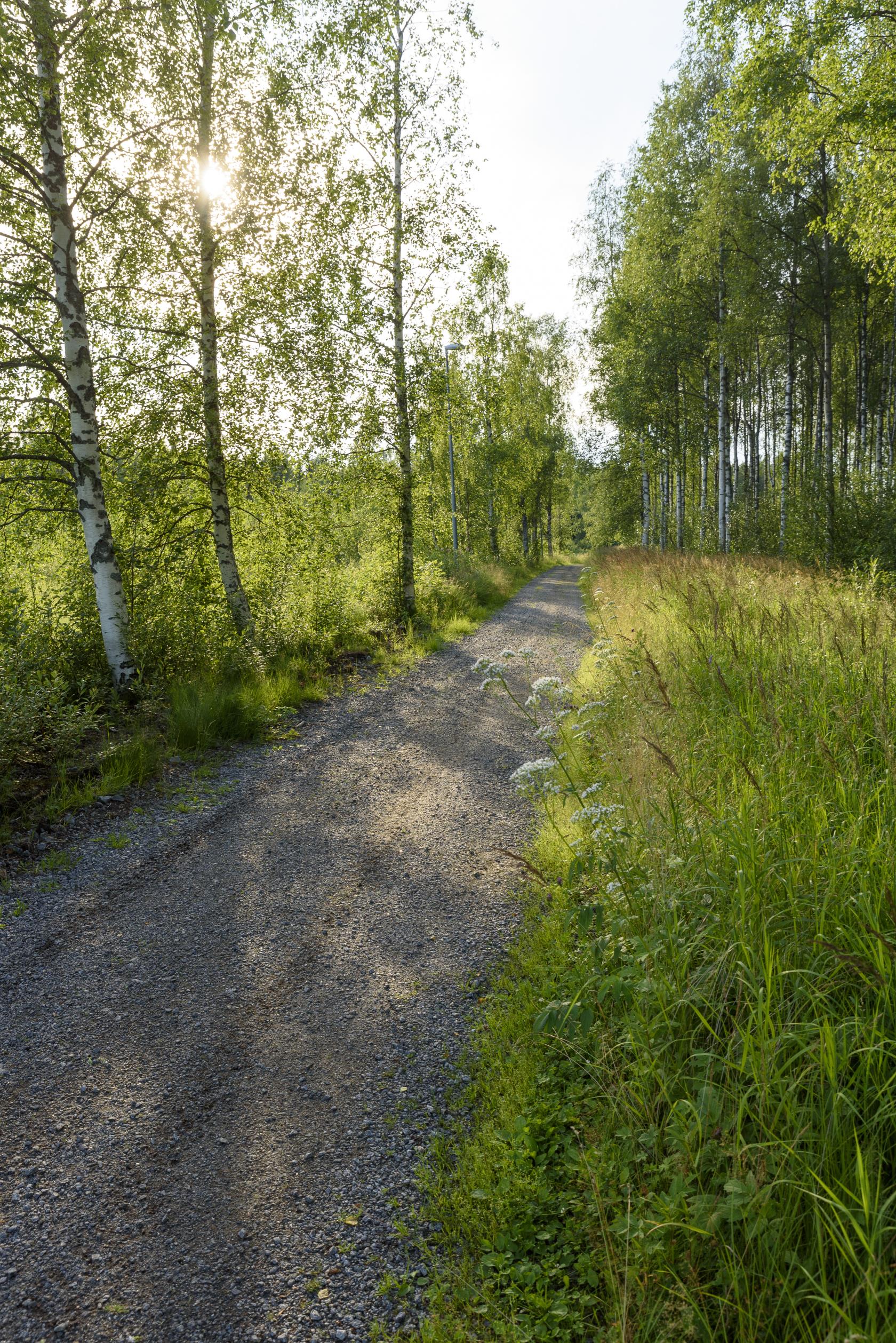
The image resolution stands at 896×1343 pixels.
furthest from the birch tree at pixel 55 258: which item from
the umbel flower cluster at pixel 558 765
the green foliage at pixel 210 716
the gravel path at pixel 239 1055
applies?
the umbel flower cluster at pixel 558 765

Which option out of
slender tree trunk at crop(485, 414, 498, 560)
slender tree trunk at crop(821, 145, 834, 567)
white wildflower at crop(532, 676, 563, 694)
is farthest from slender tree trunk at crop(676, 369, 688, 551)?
white wildflower at crop(532, 676, 563, 694)

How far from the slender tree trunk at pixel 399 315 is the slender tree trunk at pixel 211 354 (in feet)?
15.7

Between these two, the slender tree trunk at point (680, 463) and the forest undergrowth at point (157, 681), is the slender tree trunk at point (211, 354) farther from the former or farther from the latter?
the slender tree trunk at point (680, 463)

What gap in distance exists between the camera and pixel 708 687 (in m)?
5.56

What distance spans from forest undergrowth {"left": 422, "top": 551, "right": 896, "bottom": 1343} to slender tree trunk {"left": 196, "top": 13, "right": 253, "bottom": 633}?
7.25 meters

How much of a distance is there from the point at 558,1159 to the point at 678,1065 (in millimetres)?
588

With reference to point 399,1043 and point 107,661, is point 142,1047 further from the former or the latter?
point 107,661

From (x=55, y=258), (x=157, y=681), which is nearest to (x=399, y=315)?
(x=55, y=258)

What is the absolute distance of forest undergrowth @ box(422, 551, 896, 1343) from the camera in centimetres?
172

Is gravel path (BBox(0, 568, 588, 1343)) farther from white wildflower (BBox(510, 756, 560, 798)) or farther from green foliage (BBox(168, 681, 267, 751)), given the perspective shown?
green foliage (BBox(168, 681, 267, 751))

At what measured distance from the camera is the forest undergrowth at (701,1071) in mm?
1724

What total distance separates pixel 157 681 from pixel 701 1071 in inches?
302

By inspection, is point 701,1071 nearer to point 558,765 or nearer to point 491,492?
point 558,765

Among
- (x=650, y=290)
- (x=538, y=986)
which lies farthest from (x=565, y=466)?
(x=538, y=986)
